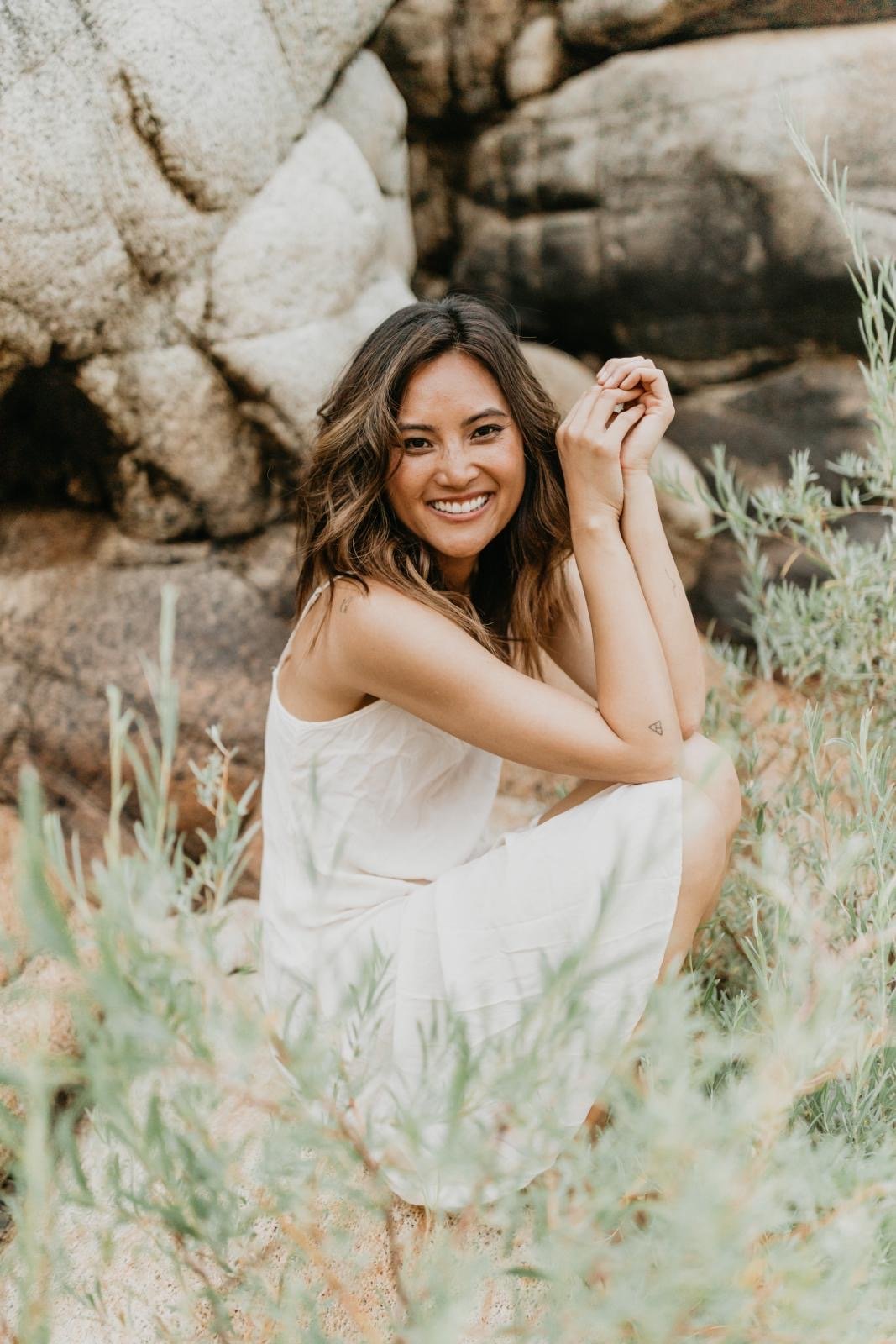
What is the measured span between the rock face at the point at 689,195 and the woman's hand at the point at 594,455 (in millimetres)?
1775

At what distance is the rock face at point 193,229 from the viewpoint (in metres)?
2.86

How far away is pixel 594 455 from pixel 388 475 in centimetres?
51

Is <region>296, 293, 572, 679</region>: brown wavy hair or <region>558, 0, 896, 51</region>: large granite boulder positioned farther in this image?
<region>558, 0, 896, 51</region>: large granite boulder

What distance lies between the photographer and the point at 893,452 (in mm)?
2355

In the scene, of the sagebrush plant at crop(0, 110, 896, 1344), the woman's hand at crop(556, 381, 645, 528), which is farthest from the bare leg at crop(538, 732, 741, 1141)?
the woman's hand at crop(556, 381, 645, 528)

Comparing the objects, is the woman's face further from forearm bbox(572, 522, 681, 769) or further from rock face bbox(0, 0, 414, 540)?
rock face bbox(0, 0, 414, 540)

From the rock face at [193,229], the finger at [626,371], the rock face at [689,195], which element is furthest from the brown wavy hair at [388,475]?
the rock face at [689,195]

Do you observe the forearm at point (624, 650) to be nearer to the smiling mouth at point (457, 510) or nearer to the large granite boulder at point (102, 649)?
the smiling mouth at point (457, 510)

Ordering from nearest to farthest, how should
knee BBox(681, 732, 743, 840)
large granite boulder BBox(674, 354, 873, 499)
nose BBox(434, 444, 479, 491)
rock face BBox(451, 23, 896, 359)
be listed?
knee BBox(681, 732, 743, 840)
nose BBox(434, 444, 479, 491)
rock face BBox(451, 23, 896, 359)
large granite boulder BBox(674, 354, 873, 499)

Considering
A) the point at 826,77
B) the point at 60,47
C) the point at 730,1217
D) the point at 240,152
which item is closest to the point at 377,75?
the point at 240,152

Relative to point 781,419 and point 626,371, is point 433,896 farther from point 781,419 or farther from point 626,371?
point 781,419

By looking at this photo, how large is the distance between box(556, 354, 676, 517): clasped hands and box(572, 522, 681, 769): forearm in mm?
102

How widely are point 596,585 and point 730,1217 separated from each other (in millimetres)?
1526

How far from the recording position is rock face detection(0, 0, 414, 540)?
2.86 m
